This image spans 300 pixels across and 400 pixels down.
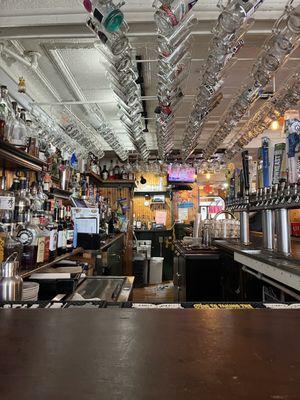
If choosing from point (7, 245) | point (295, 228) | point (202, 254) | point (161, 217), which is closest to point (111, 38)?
point (7, 245)

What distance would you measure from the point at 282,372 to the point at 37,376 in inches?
15.8

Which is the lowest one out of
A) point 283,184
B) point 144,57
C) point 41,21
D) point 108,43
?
point 283,184

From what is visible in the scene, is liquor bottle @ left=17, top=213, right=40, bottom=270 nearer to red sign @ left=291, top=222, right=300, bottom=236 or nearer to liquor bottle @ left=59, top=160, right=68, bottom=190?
liquor bottle @ left=59, top=160, right=68, bottom=190

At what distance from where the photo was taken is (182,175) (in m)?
8.64

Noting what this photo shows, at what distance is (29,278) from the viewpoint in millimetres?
2268

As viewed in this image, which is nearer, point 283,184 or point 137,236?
point 283,184

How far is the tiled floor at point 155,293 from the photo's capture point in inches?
241

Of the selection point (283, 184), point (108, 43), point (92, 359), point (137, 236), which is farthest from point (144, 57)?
point (137, 236)

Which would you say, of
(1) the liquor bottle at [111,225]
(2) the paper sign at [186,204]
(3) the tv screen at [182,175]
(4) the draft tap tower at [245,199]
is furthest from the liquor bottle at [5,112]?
(2) the paper sign at [186,204]

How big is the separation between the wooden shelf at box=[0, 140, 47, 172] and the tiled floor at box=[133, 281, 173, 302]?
3.85m

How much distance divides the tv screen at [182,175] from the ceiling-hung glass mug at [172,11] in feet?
21.6

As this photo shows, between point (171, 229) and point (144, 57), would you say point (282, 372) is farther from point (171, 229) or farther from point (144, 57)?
point (171, 229)

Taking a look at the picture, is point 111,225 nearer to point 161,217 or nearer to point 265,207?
point 161,217

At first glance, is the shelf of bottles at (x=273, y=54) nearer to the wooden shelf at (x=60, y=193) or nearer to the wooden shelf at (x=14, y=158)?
the wooden shelf at (x=14, y=158)
